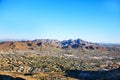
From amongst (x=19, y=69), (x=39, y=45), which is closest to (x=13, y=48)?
(x=39, y=45)

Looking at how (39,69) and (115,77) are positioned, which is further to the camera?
(39,69)

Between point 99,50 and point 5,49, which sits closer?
point 5,49

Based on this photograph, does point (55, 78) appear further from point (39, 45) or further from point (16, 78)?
point (39, 45)

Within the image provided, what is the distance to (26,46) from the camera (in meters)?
153

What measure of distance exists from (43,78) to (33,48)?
319 feet

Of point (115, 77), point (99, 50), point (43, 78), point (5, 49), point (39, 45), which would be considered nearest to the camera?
point (115, 77)

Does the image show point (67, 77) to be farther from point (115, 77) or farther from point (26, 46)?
point (26, 46)

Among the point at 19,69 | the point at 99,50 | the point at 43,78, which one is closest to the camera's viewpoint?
the point at 43,78

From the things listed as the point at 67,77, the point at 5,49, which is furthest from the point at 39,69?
the point at 5,49

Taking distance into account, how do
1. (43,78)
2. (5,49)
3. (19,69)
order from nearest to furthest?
(43,78)
(19,69)
(5,49)

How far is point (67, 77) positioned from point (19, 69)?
1807 centimetres

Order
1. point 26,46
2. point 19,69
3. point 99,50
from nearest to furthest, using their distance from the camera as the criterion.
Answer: point 19,69 < point 26,46 < point 99,50

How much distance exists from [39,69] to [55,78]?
15.2 metres

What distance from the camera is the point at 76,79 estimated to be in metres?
58.4
